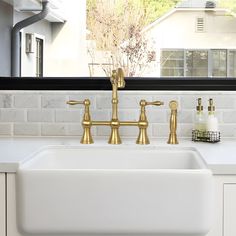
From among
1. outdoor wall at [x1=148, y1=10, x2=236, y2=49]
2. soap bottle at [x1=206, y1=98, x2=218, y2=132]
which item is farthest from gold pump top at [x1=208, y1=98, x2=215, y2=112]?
outdoor wall at [x1=148, y1=10, x2=236, y2=49]

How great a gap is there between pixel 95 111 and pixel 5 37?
588 mm

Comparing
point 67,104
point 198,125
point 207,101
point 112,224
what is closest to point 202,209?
point 112,224

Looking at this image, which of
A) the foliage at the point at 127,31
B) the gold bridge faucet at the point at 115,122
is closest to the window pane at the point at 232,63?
the foliage at the point at 127,31

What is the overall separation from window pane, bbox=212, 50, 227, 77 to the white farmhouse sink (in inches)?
36.6

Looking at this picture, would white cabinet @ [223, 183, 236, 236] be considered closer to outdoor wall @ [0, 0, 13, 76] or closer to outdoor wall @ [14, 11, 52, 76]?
outdoor wall @ [14, 11, 52, 76]

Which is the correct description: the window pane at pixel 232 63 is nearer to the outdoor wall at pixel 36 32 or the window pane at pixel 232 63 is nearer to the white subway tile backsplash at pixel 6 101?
the outdoor wall at pixel 36 32

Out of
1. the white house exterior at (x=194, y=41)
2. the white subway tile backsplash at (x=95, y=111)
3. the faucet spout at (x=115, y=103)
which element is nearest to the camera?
the faucet spout at (x=115, y=103)

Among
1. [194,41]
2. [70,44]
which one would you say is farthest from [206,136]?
[70,44]

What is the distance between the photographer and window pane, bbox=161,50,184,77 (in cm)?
231

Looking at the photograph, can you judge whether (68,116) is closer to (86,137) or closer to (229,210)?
(86,137)

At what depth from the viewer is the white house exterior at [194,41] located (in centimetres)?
229

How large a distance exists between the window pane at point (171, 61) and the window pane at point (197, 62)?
3 cm

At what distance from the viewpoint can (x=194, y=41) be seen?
2293mm

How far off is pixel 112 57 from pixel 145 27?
220 millimetres
